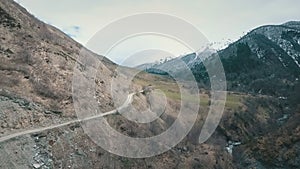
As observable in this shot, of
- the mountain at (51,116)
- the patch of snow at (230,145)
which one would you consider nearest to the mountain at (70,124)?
the mountain at (51,116)

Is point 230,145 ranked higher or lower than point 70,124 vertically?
lower

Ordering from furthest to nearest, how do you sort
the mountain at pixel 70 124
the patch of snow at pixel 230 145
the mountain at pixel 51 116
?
1. the patch of snow at pixel 230 145
2. the mountain at pixel 70 124
3. the mountain at pixel 51 116

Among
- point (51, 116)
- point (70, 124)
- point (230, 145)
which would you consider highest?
point (51, 116)

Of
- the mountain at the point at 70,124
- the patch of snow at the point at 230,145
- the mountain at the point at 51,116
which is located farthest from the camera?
the patch of snow at the point at 230,145

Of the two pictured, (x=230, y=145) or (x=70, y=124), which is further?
(x=230, y=145)

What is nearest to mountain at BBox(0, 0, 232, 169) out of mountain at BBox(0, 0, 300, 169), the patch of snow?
mountain at BBox(0, 0, 300, 169)

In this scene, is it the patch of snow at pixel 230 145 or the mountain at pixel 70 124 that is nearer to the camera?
the mountain at pixel 70 124

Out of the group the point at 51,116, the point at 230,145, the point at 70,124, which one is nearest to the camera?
the point at 51,116

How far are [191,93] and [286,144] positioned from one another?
63929 mm

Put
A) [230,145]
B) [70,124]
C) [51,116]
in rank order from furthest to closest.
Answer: [230,145], [70,124], [51,116]

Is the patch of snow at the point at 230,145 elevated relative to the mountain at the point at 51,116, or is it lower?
lower

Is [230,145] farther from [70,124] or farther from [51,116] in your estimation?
[51,116]

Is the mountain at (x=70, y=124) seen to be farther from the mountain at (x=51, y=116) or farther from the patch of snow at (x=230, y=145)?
the patch of snow at (x=230, y=145)

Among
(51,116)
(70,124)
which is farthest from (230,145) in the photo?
(51,116)
